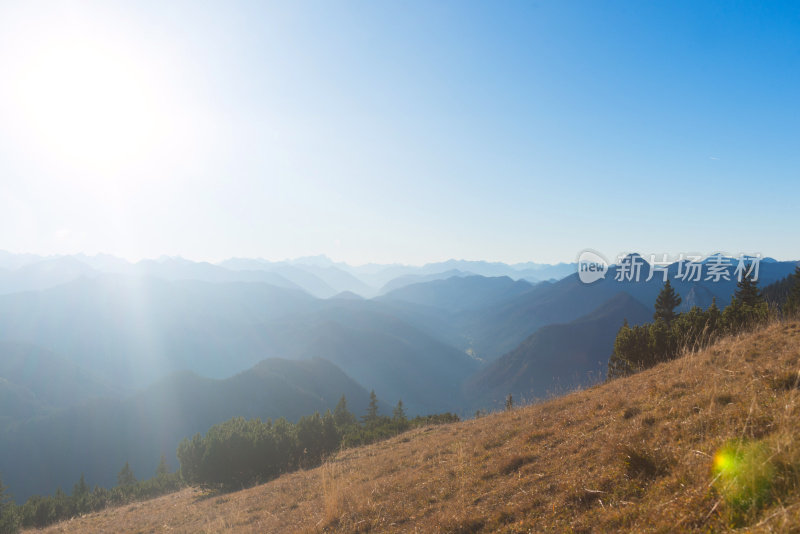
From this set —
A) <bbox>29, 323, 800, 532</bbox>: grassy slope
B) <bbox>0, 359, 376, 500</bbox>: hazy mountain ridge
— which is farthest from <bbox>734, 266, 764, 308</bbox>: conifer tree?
<bbox>0, 359, 376, 500</bbox>: hazy mountain ridge

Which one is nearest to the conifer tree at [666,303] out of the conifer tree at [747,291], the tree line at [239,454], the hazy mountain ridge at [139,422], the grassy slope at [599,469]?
the conifer tree at [747,291]

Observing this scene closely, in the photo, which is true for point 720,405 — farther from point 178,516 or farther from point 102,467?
point 102,467

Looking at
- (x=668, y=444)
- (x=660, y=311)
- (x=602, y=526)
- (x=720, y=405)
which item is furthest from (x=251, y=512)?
(x=660, y=311)

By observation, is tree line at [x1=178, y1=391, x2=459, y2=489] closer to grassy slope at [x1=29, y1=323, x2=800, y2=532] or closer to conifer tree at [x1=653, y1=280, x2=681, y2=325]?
grassy slope at [x1=29, y1=323, x2=800, y2=532]

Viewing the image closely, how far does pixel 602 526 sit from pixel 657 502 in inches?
24.5

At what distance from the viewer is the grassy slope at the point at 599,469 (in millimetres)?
3631

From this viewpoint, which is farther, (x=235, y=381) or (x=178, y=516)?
(x=235, y=381)

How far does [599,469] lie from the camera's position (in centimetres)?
498

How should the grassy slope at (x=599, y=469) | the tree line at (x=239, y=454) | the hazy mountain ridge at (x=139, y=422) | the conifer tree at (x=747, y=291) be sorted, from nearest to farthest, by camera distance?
the grassy slope at (x=599, y=469) < the tree line at (x=239, y=454) < the conifer tree at (x=747, y=291) < the hazy mountain ridge at (x=139, y=422)

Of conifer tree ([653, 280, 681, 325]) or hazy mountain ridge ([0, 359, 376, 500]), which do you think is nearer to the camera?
conifer tree ([653, 280, 681, 325])

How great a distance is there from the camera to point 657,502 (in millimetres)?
3643

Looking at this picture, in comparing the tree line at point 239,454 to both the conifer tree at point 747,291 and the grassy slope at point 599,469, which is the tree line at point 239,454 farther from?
the conifer tree at point 747,291

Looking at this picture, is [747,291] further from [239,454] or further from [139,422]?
[139,422]

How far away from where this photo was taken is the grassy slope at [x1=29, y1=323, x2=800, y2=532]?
11.9ft
